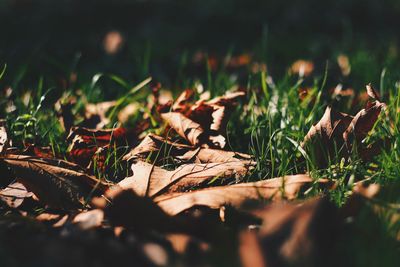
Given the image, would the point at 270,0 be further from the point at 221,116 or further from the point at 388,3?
the point at 221,116

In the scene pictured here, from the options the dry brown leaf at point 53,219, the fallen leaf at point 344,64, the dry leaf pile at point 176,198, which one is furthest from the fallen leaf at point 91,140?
the fallen leaf at point 344,64

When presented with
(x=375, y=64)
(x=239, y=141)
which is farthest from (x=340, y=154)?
(x=375, y=64)

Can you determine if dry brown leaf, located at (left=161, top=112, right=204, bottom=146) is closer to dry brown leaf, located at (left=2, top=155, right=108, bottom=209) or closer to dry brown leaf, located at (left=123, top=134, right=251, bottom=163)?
dry brown leaf, located at (left=123, top=134, right=251, bottom=163)

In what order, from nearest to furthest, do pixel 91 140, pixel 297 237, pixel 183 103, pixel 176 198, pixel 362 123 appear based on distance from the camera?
pixel 297 237, pixel 176 198, pixel 362 123, pixel 91 140, pixel 183 103

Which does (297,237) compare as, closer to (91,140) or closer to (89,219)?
(89,219)

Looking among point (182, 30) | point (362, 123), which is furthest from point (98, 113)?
point (182, 30)

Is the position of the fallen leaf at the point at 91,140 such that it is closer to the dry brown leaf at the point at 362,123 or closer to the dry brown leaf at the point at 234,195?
the dry brown leaf at the point at 234,195
